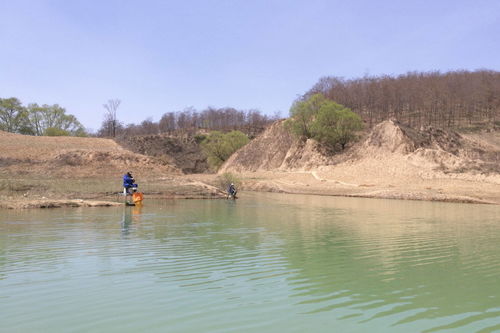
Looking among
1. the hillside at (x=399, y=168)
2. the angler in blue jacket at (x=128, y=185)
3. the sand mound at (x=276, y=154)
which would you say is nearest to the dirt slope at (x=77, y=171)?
the angler in blue jacket at (x=128, y=185)

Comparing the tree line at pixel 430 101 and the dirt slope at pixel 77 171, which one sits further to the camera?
the tree line at pixel 430 101

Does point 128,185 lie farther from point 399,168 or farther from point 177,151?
point 177,151

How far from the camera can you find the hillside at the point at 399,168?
4162cm

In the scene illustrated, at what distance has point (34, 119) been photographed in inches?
4237

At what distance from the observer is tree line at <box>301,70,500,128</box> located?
277 feet

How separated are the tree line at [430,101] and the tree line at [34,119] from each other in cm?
6641

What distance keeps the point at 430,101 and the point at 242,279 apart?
87293 millimetres

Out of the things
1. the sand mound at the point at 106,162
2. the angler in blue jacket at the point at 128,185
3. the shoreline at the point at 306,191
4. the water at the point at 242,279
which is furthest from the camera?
the sand mound at the point at 106,162

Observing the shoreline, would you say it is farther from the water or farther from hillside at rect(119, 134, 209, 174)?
hillside at rect(119, 134, 209, 174)

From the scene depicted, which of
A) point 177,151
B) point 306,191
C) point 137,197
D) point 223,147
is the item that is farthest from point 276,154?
A: point 137,197

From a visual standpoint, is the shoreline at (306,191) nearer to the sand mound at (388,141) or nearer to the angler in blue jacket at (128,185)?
the angler in blue jacket at (128,185)

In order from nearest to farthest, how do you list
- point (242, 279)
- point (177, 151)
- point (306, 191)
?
point (242, 279)
point (306, 191)
point (177, 151)

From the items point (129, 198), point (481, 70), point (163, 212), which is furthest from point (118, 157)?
point (481, 70)

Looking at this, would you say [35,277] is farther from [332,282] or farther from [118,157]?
[118,157]
